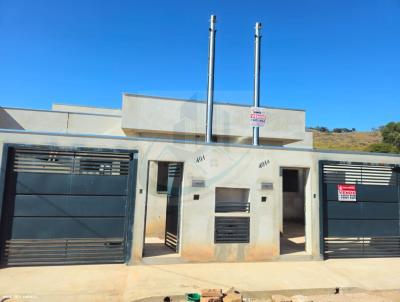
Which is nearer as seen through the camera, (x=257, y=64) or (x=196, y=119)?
(x=257, y=64)

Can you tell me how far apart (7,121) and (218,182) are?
37.6 ft

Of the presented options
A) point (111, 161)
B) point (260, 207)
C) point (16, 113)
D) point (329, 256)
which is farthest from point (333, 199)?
point (16, 113)

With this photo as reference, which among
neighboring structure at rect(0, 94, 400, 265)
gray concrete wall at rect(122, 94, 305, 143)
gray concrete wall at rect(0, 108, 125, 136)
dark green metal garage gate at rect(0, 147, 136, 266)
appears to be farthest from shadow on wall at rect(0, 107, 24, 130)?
dark green metal garage gate at rect(0, 147, 136, 266)

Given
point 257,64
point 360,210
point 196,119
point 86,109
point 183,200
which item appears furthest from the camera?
point 86,109

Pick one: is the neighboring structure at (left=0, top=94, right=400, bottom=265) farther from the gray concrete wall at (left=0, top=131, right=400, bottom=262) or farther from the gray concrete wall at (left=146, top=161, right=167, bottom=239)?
the gray concrete wall at (left=146, top=161, right=167, bottom=239)

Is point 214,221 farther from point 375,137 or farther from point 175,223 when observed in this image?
point 375,137

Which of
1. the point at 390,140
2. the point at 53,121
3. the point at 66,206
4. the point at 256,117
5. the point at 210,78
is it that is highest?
the point at 390,140

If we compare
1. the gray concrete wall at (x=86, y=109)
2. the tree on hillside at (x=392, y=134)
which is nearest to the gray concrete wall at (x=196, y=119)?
the gray concrete wall at (x=86, y=109)

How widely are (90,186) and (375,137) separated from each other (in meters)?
61.4

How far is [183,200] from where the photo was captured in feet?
28.3

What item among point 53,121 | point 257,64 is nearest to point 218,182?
point 257,64

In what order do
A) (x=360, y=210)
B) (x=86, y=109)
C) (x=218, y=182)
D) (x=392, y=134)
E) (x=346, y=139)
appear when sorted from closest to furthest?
(x=218, y=182) < (x=360, y=210) < (x=86, y=109) < (x=392, y=134) < (x=346, y=139)

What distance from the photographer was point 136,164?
836 centimetres

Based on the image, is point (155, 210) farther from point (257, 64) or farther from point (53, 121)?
point (257, 64)
